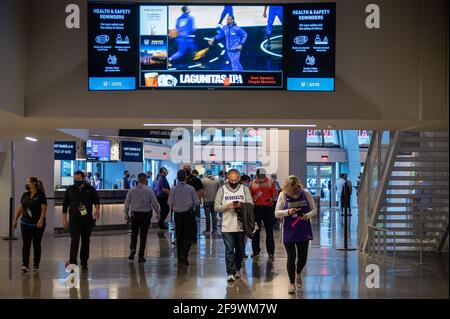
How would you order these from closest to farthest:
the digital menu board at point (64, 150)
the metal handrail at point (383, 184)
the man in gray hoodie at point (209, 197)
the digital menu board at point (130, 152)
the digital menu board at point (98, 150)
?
the metal handrail at point (383, 184) < the man in gray hoodie at point (209, 197) < the digital menu board at point (64, 150) < the digital menu board at point (98, 150) < the digital menu board at point (130, 152)

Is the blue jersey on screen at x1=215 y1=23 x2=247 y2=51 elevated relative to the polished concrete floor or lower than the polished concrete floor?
elevated

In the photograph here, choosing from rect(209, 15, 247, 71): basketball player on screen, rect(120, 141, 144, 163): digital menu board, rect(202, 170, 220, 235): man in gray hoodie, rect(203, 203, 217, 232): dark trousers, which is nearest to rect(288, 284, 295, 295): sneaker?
rect(209, 15, 247, 71): basketball player on screen

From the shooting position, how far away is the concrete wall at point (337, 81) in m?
10.9

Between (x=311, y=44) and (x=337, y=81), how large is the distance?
0.77 meters

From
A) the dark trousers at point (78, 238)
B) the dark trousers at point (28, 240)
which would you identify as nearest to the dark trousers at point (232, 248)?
the dark trousers at point (78, 238)

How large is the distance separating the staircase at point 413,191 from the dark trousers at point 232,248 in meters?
4.00

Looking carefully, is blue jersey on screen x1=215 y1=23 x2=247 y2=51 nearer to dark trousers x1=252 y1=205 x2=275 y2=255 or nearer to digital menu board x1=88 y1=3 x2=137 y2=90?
digital menu board x1=88 y1=3 x2=137 y2=90

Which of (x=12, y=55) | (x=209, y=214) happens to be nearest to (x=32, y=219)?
(x=12, y=55)

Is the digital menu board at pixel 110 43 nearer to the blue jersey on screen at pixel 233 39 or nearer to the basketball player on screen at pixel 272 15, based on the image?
the blue jersey on screen at pixel 233 39

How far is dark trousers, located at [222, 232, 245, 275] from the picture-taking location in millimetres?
10445

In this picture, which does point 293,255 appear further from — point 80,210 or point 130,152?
point 130,152

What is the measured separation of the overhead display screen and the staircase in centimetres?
367

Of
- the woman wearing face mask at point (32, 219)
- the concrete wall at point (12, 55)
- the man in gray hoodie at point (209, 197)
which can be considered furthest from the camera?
the man in gray hoodie at point (209, 197)

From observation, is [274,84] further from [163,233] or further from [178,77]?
[163,233]
